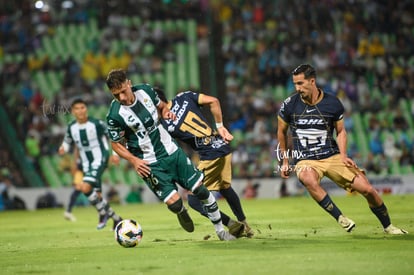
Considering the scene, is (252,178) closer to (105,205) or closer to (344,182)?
(105,205)

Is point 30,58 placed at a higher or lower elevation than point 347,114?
higher

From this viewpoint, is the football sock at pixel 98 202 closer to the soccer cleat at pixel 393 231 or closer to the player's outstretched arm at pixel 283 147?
the player's outstretched arm at pixel 283 147

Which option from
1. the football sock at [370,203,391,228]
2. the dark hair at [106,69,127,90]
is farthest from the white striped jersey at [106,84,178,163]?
the football sock at [370,203,391,228]

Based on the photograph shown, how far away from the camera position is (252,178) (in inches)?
949

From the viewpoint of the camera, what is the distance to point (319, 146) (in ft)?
35.9

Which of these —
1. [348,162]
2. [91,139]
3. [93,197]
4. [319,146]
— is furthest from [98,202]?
[348,162]

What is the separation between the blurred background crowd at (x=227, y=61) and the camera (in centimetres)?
2598

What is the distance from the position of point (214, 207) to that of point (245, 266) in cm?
258

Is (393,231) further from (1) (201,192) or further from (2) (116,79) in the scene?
(2) (116,79)

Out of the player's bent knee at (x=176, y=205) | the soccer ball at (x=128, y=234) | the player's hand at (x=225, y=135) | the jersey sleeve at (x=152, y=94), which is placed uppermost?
the jersey sleeve at (x=152, y=94)

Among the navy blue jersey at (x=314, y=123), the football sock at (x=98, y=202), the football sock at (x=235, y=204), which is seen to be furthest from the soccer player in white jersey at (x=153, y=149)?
the football sock at (x=98, y=202)

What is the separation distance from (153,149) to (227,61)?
742 inches

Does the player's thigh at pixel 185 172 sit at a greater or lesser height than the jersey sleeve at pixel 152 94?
lesser

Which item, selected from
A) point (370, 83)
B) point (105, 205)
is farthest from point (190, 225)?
point (370, 83)
